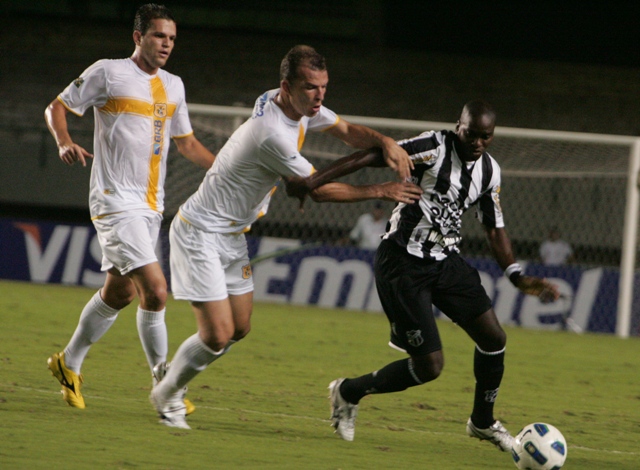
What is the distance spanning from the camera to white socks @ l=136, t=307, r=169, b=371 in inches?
203

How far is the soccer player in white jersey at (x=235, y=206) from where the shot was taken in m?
4.48

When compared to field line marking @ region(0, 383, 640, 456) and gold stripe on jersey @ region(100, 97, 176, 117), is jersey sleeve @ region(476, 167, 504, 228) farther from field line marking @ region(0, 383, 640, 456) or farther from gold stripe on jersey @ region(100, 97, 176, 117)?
gold stripe on jersey @ region(100, 97, 176, 117)

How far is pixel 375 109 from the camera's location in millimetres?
20125

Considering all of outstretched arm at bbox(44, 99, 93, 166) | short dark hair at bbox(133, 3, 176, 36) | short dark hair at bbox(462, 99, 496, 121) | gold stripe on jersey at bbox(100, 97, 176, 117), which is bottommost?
outstretched arm at bbox(44, 99, 93, 166)

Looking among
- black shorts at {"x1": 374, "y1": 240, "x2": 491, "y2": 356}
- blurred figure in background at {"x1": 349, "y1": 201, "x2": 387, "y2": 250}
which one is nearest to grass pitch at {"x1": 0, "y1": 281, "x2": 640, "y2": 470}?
black shorts at {"x1": 374, "y1": 240, "x2": 491, "y2": 356}

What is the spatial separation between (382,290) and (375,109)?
50.8 feet

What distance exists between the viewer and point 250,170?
4680 mm

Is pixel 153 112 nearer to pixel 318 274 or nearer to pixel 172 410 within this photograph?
pixel 172 410

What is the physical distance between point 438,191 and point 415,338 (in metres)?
0.74

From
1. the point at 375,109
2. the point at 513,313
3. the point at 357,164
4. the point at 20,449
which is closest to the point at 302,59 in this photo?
the point at 357,164

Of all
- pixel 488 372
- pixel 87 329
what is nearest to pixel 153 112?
pixel 87 329

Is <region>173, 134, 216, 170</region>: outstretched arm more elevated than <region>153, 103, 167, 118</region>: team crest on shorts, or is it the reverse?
<region>153, 103, 167, 118</region>: team crest on shorts

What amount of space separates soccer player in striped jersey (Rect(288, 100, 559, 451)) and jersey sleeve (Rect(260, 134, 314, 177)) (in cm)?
61

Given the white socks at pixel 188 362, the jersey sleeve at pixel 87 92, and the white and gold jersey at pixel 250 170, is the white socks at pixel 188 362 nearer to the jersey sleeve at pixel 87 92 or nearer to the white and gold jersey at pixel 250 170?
the white and gold jersey at pixel 250 170
